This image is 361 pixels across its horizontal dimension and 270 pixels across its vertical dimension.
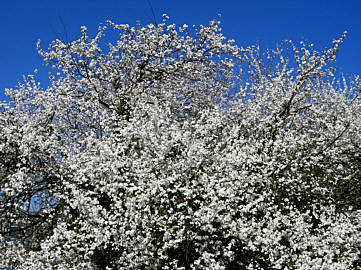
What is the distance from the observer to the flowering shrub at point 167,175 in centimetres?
461

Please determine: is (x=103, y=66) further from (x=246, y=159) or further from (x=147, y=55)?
(x=246, y=159)

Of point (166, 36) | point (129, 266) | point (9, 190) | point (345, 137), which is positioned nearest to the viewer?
point (129, 266)

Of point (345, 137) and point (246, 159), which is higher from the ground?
point (345, 137)

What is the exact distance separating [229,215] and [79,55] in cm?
620

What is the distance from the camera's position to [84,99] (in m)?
8.77

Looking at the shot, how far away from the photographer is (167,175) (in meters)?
5.27

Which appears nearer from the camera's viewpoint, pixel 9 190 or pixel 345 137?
pixel 9 190

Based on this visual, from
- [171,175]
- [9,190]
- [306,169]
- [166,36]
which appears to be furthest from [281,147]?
[9,190]

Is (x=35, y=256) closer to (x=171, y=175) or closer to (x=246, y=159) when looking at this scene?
(x=171, y=175)

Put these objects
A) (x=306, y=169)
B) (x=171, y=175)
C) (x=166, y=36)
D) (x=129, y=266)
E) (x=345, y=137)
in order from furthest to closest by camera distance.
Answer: (x=166, y=36)
(x=345, y=137)
(x=306, y=169)
(x=171, y=175)
(x=129, y=266)

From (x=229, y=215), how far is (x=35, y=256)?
3086 millimetres

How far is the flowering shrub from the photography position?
4613 mm

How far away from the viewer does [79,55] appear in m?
8.88

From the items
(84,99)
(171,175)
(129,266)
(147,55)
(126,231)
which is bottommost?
(129,266)
